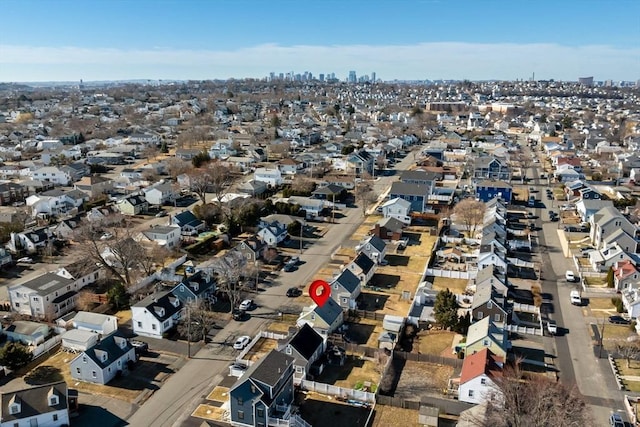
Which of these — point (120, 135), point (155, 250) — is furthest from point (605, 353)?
point (120, 135)

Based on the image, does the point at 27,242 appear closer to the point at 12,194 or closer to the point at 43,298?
the point at 43,298

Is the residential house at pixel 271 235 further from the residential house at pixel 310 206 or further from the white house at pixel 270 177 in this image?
the white house at pixel 270 177

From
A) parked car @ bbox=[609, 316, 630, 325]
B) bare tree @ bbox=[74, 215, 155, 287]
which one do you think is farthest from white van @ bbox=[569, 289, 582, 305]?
bare tree @ bbox=[74, 215, 155, 287]

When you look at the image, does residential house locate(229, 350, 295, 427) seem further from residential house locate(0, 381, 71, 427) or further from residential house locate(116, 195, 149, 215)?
residential house locate(116, 195, 149, 215)

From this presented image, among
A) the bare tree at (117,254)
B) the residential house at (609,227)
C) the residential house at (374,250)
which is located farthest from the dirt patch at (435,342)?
the residential house at (609,227)

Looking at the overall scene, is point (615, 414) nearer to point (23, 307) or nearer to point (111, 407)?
point (111, 407)
